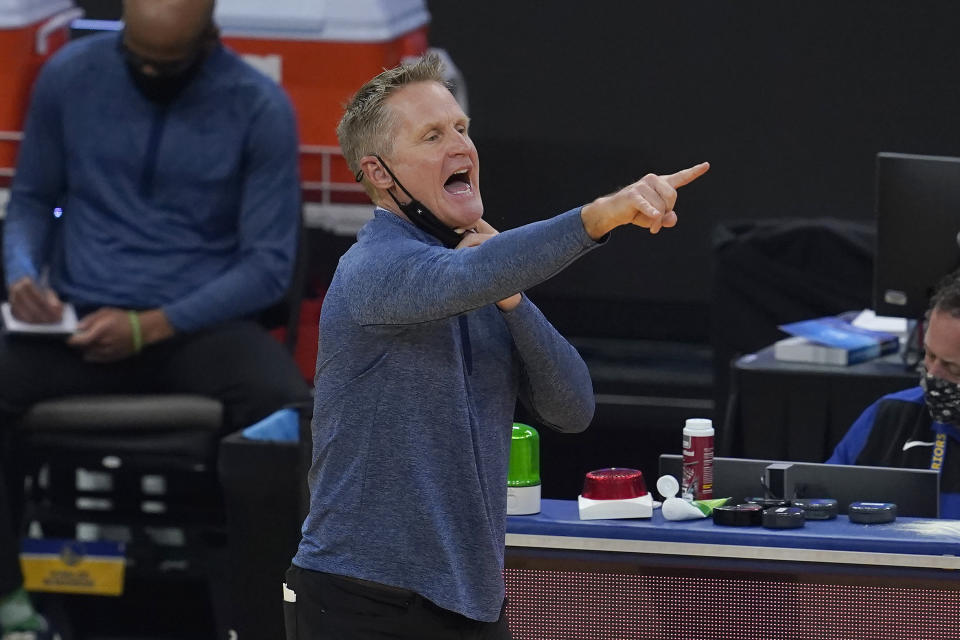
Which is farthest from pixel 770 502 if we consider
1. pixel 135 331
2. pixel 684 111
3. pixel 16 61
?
pixel 16 61

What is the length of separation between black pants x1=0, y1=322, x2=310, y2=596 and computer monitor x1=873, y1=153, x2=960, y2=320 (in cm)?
A: 141

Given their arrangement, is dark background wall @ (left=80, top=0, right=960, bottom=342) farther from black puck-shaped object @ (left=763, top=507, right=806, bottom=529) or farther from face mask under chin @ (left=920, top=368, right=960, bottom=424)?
black puck-shaped object @ (left=763, top=507, right=806, bottom=529)

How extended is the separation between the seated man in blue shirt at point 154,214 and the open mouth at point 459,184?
1925 millimetres

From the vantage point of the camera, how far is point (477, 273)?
72.4 inches

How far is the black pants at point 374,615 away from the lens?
2006 mm

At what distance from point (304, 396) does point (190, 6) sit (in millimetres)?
1039

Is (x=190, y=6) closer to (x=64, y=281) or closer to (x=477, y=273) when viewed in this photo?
(x=64, y=281)

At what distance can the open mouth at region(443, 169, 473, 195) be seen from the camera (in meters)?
2.07

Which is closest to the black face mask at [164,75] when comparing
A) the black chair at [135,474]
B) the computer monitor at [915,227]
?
the black chair at [135,474]

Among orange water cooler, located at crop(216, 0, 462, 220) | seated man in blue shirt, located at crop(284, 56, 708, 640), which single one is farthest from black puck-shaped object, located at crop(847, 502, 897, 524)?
orange water cooler, located at crop(216, 0, 462, 220)

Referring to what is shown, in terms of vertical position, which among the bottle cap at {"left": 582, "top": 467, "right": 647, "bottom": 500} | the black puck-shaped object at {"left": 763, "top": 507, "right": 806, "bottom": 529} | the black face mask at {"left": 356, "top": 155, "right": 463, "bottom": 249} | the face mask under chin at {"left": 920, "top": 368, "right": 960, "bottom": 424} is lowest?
the black puck-shaped object at {"left": 763, "top": 507, "right": 806, "bottom": 529}

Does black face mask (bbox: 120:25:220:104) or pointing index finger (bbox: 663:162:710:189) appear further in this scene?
black face mask (bbox: 120:25:220:104)

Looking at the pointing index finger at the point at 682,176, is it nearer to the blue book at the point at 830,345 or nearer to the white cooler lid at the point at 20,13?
the blue book at the point at 830,345

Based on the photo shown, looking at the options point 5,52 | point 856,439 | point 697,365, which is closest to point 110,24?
point 5,52
